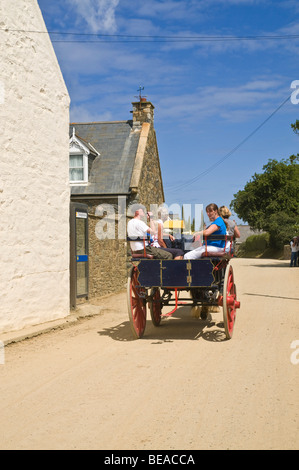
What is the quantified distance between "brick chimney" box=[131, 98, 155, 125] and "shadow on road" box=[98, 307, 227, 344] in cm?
1472

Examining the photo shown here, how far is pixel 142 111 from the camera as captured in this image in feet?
77.5

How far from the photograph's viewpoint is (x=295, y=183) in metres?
48.2

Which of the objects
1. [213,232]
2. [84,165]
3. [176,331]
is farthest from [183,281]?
[84,165]

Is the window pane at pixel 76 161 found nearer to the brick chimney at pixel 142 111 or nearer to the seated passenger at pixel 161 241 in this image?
the brick chimney at pixel 142 111

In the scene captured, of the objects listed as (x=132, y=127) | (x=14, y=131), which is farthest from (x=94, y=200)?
(x=14, y=131)

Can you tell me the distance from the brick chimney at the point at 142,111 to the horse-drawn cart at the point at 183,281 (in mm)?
16155

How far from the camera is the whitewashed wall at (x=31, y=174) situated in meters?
8.55

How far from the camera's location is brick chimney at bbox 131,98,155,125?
23547 millimetres

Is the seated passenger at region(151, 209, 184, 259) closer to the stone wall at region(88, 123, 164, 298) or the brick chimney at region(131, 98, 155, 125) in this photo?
the stone wall at region(88, 123, 164, 298)

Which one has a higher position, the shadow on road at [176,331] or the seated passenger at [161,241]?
the seated passenger at [161,241]

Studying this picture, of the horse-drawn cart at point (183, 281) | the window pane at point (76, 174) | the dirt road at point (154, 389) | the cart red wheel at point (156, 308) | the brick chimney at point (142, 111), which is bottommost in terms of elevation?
the dirt road at point (154, 389)

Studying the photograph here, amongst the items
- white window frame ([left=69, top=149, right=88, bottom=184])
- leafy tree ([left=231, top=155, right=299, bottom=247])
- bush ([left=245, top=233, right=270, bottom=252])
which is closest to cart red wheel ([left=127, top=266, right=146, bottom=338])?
white window frame ([left=69, top=149, right=88, bottom=184])

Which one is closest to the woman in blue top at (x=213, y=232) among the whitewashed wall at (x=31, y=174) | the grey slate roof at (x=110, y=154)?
the whitewashed wall at (x=31, y=174)
